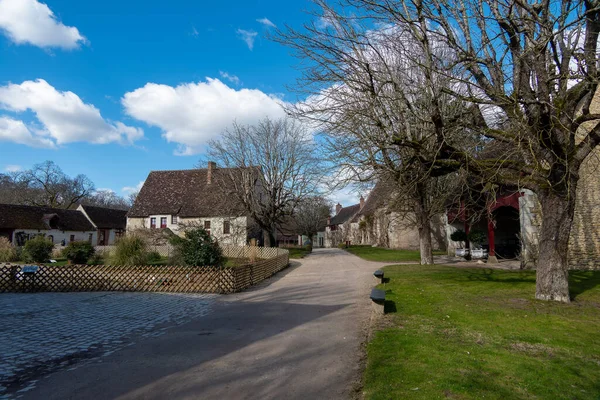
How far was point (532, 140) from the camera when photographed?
332 inches

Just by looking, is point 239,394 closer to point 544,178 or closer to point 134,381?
point 134,381

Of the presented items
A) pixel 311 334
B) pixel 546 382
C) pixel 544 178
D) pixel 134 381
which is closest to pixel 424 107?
pixel 544 178

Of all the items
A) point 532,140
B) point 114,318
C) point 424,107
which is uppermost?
point 424,107

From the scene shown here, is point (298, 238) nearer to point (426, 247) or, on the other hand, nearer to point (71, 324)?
point (426, 247)

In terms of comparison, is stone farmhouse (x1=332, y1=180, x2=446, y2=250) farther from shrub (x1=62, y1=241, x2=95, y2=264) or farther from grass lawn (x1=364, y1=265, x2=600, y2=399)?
shrub (x1=62, y1=241, x2=95, y2=264)

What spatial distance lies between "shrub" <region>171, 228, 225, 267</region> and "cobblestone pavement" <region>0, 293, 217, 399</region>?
2.73 meters

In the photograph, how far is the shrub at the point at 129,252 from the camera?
1862cm

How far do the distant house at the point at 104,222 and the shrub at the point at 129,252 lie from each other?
113 feet

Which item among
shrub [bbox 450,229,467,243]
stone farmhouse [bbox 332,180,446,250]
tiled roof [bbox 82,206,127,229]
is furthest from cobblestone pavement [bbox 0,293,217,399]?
tiled roof [bbox 82,206,127,229]

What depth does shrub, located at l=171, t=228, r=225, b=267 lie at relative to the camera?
1630 cm

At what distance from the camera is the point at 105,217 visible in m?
54.3

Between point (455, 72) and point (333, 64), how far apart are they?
3552 millimetres

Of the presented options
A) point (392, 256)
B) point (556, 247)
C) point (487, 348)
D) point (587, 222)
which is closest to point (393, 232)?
point (392, 256)

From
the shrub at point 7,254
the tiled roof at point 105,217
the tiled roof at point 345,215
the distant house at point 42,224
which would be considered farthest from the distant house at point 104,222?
the tiled roof at point 345,215
